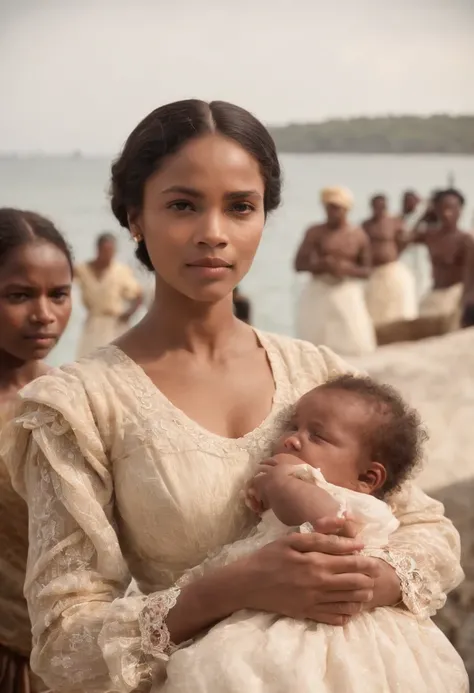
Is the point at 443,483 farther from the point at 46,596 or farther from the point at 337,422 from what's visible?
the point at 46,596

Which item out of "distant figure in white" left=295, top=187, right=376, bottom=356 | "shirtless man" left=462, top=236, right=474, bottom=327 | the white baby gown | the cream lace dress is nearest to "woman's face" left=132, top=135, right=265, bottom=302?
the cream lace dress

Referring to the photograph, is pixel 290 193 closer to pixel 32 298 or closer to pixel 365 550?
pixel 32 298

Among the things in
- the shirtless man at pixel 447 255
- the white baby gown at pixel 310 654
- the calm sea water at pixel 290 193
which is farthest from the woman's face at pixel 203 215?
the calm sea water at pixel 290 193

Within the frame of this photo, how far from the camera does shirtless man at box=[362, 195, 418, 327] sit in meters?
7.77

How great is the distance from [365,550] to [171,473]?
0.30 meters

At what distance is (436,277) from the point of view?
7.22 meters

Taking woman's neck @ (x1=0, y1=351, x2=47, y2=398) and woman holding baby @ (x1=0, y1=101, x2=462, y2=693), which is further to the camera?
woman's neck @ (x1=0, y1=351, x2=47, y2=398)

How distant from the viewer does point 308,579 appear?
1.30 metres

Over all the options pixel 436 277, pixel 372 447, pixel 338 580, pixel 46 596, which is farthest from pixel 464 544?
pixel 436 277

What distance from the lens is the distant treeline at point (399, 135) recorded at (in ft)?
28.0

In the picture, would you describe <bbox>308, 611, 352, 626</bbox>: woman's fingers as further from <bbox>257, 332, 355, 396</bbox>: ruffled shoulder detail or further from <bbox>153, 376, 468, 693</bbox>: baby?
<bbox>257, 332, 355, 396</bbox>: ruffled shoulder detail

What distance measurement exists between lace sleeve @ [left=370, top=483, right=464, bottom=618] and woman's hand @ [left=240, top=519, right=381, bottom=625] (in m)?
0.12

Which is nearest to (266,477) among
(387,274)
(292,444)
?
(292,444)

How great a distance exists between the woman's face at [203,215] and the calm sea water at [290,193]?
5884 millimetres
